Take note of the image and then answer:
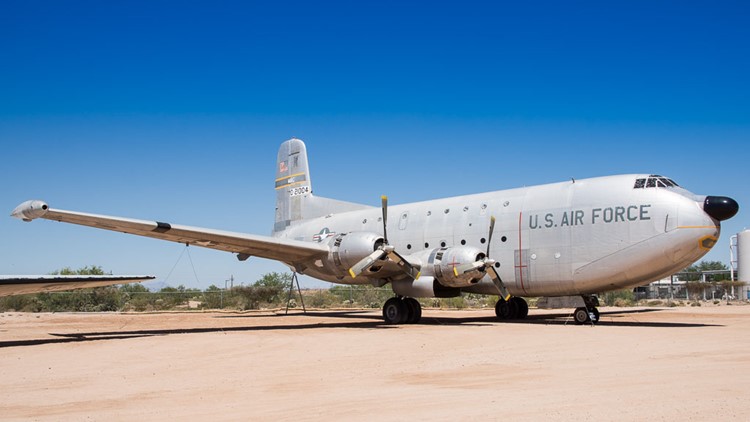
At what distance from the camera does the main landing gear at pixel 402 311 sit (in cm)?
2016

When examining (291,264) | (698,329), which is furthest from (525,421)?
(291,264)

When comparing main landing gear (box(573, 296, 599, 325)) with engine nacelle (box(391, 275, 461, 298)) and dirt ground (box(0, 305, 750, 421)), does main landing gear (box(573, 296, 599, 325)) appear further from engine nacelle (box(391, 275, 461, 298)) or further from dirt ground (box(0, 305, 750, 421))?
engine nacelle (box(391, 275, 461, 298))

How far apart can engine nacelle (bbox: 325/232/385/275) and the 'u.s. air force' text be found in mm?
4829

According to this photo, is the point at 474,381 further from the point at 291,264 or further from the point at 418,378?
the point at 291,264

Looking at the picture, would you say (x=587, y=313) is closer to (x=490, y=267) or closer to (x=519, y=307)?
(x=490, y=267)

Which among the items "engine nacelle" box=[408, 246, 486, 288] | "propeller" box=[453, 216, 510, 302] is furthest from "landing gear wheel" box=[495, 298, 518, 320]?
"engine nacelle" box=[408, 246, 486, 288]

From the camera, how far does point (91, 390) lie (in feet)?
25.8

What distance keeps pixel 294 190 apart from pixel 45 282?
17371 millimetres

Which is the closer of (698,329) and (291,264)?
(698,329)

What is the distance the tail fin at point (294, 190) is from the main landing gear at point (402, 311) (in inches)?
338

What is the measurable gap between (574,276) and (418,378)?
36.4ft

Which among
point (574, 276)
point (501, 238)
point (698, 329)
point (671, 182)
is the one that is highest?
point (671, 182)

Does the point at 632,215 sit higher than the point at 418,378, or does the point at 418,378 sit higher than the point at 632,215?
the point at 632,215

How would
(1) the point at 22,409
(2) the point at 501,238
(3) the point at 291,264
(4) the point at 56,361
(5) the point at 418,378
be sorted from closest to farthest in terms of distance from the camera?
(1) the point at 22,409 → (5) the point at 418,378 → (4) the point at 56,361 → (2) the point at 501,238 → (3) the point at 291,264
